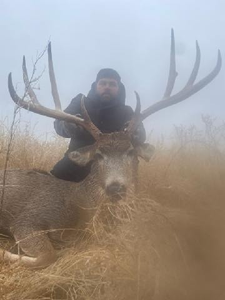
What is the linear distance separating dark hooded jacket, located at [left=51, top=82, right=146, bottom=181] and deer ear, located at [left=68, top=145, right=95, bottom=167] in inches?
19.7

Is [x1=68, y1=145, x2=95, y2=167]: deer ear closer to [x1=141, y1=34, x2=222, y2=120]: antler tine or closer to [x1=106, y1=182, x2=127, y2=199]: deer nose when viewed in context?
[x1=106, y1=182, x2=127, y2=199]: deer nose

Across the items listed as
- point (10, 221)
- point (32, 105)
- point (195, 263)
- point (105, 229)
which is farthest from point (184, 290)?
point (32, 105)

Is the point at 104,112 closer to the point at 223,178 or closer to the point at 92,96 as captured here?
the point at 92,96

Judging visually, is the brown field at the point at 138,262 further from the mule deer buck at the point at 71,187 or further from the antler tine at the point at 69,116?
the antler tine at the point at 69,116

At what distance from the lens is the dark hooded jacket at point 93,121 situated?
5145mm

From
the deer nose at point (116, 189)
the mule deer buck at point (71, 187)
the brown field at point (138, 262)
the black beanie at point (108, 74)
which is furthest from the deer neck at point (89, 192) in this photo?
the black beanie at point (108, 74)

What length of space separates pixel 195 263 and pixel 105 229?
955 millimetres

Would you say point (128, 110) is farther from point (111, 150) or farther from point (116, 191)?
point (116, 191)

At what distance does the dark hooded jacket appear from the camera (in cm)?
514

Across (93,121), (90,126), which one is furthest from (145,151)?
(93,121)

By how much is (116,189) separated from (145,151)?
0.76 meters

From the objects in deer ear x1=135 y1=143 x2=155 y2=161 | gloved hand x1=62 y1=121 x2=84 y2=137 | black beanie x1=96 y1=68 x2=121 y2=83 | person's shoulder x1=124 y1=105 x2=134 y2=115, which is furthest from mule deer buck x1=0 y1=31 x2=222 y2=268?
black beanie x1=96 y1=68 x2=121 y2=83

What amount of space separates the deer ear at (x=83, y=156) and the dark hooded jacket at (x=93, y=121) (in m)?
0.50

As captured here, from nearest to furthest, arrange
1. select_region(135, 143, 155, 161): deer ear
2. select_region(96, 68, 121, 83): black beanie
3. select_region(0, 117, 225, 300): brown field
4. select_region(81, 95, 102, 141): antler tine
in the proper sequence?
select_region(0, 117, 225, 300): brown field → select_region(81, 95, 102, 141): antler tine → select_region(135, 143, 155, 161): deer ear → select_region(96, 68, 121, 83): black beanie
